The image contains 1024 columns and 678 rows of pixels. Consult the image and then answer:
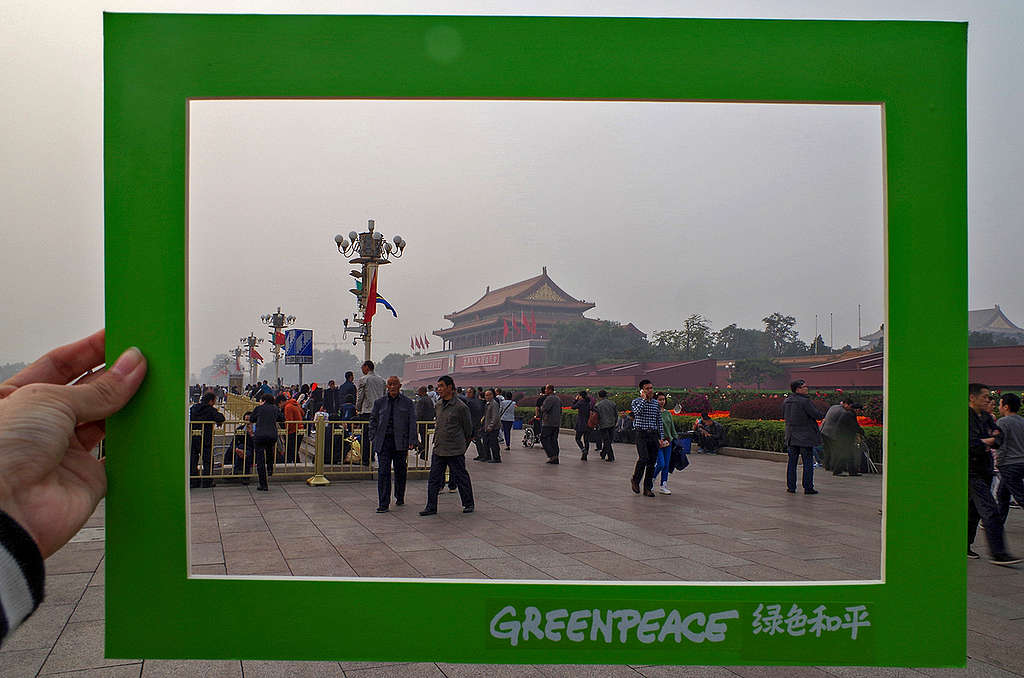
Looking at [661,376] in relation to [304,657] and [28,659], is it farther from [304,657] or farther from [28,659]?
[28,659]

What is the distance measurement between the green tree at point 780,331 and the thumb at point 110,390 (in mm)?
1127

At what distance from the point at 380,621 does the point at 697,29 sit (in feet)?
3.35

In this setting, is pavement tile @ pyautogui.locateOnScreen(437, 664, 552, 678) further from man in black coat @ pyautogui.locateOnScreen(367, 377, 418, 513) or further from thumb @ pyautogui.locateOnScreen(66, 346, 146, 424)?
man in black coat @ pyautogui.locateOnScreen(367, 377, 418, 513)

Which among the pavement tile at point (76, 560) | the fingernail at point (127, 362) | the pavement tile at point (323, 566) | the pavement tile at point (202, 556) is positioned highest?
the fingernail at point (127, 362)

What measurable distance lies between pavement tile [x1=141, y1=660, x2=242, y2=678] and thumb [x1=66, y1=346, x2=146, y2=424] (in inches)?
101

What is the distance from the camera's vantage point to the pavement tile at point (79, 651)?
3.17 metres

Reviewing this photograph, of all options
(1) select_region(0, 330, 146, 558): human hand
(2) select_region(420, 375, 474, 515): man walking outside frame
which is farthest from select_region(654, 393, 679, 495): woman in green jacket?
(1) select_region(0, 330, 146, 558): human hand

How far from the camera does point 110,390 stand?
Answer: 973 millimetres

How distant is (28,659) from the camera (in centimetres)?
326

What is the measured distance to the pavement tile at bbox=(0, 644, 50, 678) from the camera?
10.2 ft

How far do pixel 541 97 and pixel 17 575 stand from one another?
0.96 metres

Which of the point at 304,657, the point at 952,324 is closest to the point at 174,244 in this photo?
the point at 304,657

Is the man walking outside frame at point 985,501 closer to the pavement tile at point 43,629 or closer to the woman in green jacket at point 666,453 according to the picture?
the woman in green jacket at point 666,453

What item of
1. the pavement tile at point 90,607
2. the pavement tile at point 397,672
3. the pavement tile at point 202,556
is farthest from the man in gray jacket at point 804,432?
the pavement tile at point 202,556
